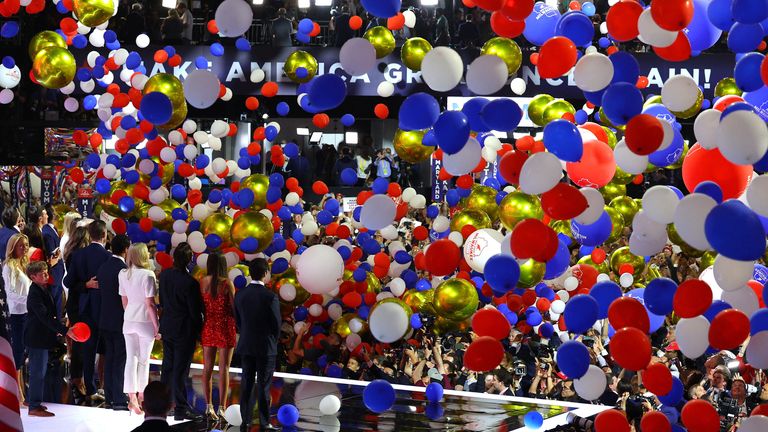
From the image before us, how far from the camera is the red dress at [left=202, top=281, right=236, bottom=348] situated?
24.5 feet

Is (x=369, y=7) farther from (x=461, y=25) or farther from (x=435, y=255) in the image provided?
A: (x=461, y=25)

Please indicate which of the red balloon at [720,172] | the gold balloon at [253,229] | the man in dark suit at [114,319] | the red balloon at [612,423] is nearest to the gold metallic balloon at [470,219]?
the gold balloon at [253,229]

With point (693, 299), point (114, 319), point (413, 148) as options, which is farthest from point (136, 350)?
point (693, 299)

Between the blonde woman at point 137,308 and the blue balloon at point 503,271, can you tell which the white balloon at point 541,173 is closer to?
the blue balloon at point 503,271

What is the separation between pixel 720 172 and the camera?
4953 millimetres

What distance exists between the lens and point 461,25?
1396 centimetres

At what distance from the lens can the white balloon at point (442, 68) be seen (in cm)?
560

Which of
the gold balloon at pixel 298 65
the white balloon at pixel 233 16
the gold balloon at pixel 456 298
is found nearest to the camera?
the white balloon at pixel 233 16

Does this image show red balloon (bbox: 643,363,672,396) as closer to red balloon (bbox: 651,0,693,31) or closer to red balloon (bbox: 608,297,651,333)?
red balloon (bbox: 608,297,651,333)

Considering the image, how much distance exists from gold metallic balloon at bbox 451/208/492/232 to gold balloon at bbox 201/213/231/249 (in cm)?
202

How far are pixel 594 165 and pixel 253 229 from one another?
13.3 feet

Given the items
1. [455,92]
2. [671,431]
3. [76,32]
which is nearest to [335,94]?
[671,431]

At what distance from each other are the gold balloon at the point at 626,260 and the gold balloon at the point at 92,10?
4.40 meters

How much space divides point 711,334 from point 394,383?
450 centimetres
